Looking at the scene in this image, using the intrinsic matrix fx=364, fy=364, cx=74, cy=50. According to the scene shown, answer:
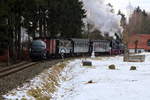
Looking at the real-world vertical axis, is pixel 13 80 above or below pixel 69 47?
below

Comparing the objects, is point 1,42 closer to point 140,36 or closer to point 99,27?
point 99,27

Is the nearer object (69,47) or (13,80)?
(13,80)

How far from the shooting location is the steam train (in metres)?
45.0

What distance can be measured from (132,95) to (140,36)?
9663 cm

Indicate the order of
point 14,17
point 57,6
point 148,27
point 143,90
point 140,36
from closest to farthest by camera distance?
point 143,90 → point 14,17 → point 57,6 → point 140,36 → point 148,27

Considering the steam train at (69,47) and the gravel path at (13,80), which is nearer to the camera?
the gravel path at (13,80)

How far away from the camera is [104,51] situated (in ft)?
224

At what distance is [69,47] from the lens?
173 feet

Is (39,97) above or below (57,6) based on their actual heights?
below

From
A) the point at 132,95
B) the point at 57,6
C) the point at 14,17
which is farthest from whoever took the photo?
the point at 57,6

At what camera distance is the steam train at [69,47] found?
45.0 m

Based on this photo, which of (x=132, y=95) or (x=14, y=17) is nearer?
(x=132, y=95)

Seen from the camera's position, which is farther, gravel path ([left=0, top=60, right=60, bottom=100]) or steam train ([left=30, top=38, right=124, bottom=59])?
steam train ([left=30, top=38, right=124, bottom=59])

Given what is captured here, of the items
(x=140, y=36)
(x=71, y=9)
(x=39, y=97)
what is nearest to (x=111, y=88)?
(x=39, y=97)
